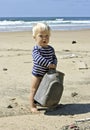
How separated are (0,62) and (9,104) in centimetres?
421

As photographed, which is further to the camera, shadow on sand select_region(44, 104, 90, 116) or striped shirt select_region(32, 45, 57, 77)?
striped shirt select_region(32, 45, 57, 77)

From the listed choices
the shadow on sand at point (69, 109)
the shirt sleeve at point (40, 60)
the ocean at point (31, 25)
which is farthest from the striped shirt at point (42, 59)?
the ocean at point (31, 25)

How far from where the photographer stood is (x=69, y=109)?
5.73 m

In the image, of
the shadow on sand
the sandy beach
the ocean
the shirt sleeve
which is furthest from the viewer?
the ocean

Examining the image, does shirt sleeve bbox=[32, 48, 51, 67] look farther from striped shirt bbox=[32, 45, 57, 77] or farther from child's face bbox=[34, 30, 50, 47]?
child's face bbox=[34, 30, 50, 47]

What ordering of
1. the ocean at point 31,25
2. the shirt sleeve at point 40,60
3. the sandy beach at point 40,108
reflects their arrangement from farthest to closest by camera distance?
1. the ocean at point 31,25
2. the shirt sleeve at point 40,60
3. the sandy beach at point 40,108

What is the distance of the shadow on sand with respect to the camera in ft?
18.4

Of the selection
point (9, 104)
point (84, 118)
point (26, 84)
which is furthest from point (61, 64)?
point (84, 118)

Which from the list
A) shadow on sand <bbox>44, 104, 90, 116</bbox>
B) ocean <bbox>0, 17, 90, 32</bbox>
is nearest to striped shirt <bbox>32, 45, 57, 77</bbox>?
shadow on sand <bbox>44, 104, 90, 116</bbox>

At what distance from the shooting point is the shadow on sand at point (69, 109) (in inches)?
221

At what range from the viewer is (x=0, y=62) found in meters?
10.2

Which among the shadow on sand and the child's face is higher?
the child's face

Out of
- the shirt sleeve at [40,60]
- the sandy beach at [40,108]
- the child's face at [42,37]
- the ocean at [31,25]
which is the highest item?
the child's face at [42,37]

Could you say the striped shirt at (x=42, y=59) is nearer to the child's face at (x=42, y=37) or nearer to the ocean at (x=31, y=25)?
the child's face at (x=42, y=37)
